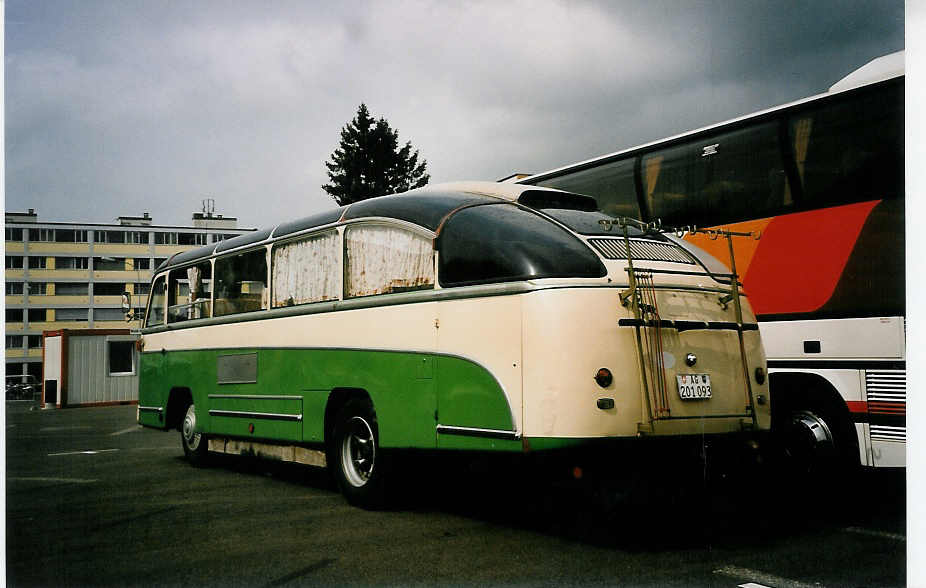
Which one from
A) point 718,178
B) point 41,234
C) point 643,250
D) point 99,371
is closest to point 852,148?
point 718,178

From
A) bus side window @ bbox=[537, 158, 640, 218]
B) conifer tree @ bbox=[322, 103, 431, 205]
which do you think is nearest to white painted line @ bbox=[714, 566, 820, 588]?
conifer tree @ bbox=[322, 103, 431, 205]

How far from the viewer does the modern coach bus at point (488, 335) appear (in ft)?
19.9

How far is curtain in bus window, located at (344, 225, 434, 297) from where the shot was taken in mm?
7273

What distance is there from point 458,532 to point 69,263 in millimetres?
4794

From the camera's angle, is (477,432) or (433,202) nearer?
(477,432)

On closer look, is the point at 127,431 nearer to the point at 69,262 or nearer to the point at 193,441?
the point at 193,441

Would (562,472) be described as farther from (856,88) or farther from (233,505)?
(856,88)

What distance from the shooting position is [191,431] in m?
11.6

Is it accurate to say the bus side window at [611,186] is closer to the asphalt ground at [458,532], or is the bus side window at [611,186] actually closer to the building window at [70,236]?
the asphalt ground at [458,532]

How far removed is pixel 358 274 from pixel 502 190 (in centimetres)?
155

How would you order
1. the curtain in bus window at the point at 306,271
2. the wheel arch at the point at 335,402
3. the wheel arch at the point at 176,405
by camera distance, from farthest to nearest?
the wheel arch at the point at 176,405 < the curtain in bus window at the point at 306,271 < the wheel arch at the point at 335,402

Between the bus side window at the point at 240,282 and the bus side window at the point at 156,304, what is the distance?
1820mm

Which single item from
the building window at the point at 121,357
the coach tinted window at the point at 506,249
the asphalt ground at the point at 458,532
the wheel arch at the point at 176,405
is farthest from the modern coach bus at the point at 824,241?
the building window at the point at 121,357

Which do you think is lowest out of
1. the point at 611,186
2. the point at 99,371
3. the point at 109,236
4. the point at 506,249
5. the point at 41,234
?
the point at 99,371
